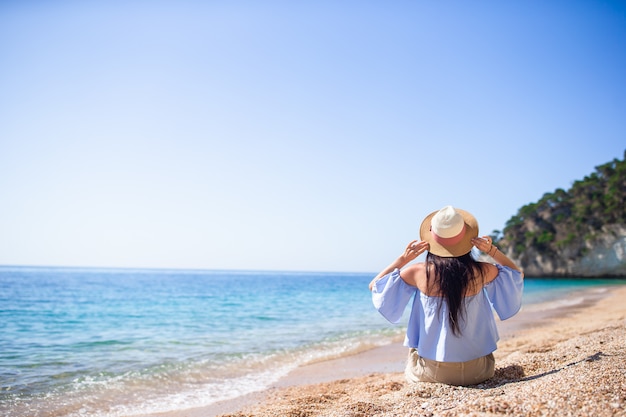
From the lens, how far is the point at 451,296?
3.24 meters

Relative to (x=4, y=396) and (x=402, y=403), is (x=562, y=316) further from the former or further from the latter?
(x=4, y=396)

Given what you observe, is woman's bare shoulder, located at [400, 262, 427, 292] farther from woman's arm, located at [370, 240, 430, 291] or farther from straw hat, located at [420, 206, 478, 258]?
→ straw hat, located at [420, 206, 478, 258]

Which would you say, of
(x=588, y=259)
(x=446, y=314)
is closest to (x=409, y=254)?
(x=446, y=314)

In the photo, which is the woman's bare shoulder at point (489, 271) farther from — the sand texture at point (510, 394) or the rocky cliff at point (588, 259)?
the rocky cliff at point (588, 259)

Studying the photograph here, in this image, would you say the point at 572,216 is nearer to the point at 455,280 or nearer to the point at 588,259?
the point at 588,259

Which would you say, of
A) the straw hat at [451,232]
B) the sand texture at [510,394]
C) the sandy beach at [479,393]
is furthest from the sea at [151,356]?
the straw hat at [451,232]

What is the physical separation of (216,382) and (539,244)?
183ft

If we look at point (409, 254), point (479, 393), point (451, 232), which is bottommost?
point (479, 393)

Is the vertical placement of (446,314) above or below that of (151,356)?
above

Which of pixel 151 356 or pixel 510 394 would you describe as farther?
pixel 151 356

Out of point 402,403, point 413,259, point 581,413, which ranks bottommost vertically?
point 402,403

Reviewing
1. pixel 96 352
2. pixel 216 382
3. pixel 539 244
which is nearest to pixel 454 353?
pixel 216 382

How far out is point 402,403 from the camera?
3125 mm

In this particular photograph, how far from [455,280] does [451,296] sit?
0.45 ft
